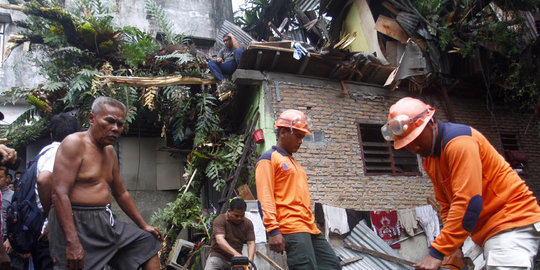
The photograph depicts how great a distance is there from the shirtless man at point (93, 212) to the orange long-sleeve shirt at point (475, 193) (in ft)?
7.47

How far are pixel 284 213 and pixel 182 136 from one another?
592 cm

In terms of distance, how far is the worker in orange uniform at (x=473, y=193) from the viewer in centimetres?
246

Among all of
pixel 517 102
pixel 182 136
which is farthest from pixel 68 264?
pixel 517 102

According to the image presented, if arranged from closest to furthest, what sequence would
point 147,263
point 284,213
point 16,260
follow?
1. point 147,263
2. point 284,213
3. point 16,260

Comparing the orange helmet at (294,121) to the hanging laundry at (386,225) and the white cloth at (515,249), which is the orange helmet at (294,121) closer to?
the white cloth at (515,249)

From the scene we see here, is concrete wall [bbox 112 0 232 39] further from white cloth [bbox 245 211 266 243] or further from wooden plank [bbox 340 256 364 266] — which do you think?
wooden plank [bbox 340 256 364 266]

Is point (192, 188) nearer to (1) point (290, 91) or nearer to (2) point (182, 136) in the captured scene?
(2) point (182, 136)

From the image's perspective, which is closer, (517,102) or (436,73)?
(436,73)

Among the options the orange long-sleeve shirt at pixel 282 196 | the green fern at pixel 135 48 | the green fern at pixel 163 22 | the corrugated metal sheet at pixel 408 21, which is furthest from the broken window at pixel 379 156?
the green fern at pixel 163 22

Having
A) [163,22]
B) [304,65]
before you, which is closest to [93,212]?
[304,65]

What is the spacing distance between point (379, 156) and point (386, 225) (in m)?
1.67

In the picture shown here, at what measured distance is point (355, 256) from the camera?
6582mm

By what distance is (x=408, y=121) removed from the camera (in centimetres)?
273

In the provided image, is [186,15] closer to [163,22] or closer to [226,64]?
[163,22]
